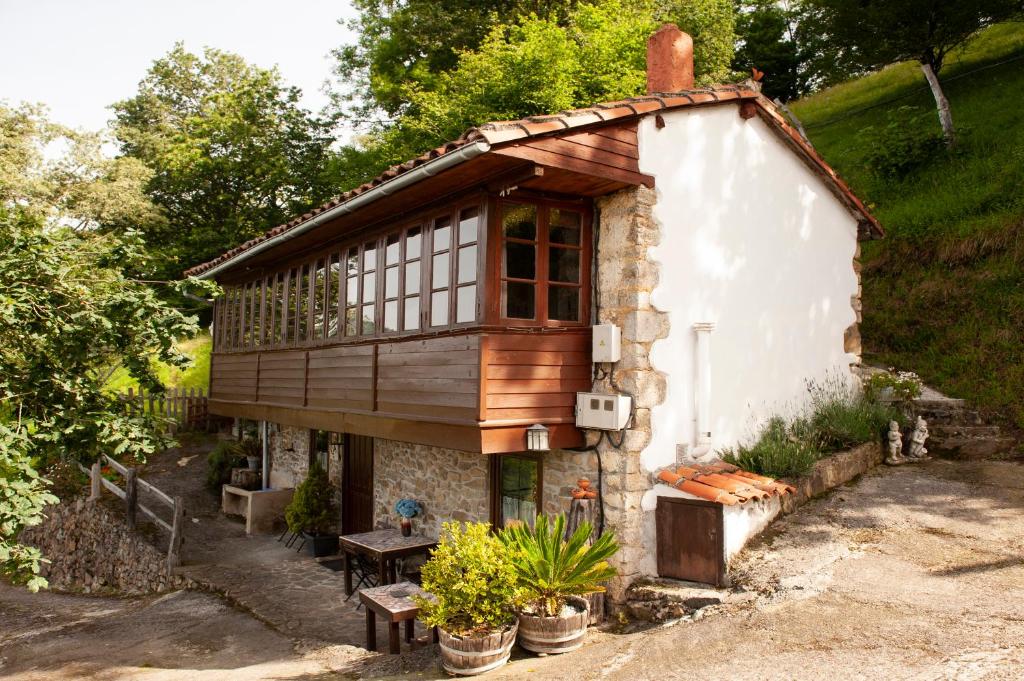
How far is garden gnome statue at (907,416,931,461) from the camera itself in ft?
30.5

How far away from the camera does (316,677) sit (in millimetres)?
6035

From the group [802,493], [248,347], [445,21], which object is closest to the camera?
[802,493]

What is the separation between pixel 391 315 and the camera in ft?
26.5

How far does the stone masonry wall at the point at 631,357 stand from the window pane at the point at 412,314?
Answer: 2014 mm

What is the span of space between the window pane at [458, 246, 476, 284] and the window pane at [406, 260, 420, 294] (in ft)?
2.98

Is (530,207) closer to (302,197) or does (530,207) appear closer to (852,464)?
(852,464)

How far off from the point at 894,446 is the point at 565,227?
5.65 metres

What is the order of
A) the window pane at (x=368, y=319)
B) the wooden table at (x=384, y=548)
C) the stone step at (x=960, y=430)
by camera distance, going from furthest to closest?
the stone step at (x=960, y=430) < the window pane at (x=368, y=319) < the wooden table at (x=384, y=548)

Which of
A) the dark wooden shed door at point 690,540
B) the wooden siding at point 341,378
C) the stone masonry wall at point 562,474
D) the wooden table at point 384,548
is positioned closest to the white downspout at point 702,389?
the dark wooden shed door at point 690,540

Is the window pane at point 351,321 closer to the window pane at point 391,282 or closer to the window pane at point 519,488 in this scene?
the window pane at point 391,282

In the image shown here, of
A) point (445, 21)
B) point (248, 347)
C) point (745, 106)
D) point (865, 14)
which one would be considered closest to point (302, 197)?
point (445, 21)

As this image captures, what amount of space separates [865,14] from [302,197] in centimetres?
1906

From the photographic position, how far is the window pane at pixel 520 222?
6.66 metres

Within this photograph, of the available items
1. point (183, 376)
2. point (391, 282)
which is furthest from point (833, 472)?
→ point (183, 376)
